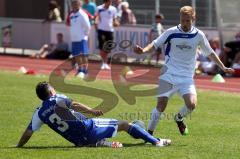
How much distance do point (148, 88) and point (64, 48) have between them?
1033cm

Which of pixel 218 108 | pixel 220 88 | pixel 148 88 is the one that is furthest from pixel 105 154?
pixel 220 88

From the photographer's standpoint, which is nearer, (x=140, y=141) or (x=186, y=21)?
(x=186, y=21)

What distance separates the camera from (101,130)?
10.6 m

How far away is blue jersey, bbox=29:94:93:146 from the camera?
10273 millimetres

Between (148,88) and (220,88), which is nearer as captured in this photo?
(148,88)

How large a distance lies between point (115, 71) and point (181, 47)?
479 inches

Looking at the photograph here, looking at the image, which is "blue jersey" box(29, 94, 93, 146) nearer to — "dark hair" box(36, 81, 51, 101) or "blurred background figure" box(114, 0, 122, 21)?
"dark hair" box(36, 81, 51, 101)

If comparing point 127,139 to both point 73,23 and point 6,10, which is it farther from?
point 6,10

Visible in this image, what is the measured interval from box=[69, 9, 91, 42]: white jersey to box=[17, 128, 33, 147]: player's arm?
11287mm

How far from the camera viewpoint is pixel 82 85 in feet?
63.2

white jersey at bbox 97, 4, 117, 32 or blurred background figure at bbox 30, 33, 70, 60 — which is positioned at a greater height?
white jersey at bbox 97, 4, 117, 32

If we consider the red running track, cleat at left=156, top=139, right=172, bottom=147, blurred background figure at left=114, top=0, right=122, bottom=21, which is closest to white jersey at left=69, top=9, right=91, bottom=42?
the red running track

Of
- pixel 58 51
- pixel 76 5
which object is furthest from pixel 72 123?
pixel 58 51

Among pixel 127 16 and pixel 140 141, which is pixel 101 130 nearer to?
pixel 140 141
